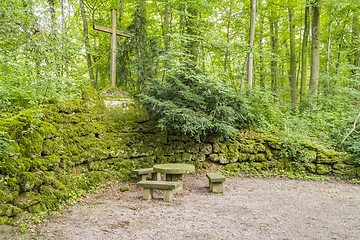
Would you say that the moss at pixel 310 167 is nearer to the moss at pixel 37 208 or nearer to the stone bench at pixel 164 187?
the stone bench at pixel 164 187

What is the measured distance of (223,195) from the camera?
496 centimetres

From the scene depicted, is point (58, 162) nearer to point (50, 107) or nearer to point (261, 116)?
point (50, 107)

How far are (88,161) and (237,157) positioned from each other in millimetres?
4529

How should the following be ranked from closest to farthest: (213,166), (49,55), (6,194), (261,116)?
(6,194)
(49,55)
(213,166)
(261,116)

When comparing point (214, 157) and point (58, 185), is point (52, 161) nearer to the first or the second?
point (58, 185)

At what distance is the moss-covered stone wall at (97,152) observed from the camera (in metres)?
3.33

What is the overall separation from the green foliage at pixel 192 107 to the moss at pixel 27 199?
10.1ft

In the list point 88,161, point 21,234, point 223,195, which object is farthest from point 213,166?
point 21,234

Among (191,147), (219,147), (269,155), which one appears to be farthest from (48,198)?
(269,155)

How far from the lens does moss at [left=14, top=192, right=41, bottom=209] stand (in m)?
3.10

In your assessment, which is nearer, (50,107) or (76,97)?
(50,107)

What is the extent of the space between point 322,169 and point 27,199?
737cm

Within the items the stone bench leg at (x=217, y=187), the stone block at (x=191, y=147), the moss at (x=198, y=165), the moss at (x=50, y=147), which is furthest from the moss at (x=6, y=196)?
the moss at (x=198, y=165)

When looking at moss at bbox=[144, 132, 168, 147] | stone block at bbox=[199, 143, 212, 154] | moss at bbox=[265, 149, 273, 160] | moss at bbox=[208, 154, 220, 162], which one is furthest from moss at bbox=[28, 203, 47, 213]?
moss at bbox=[265, 149, 273, 160]
